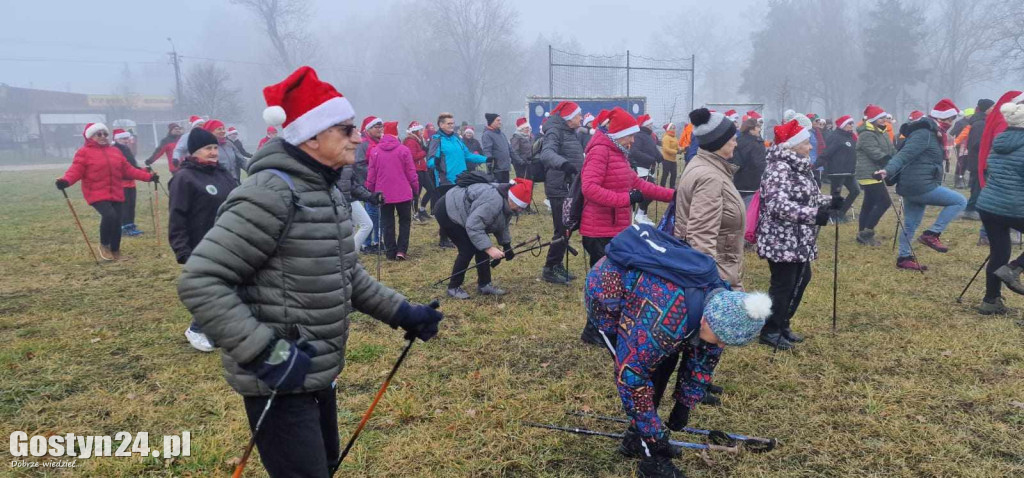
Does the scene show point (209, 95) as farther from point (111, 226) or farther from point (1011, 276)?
point (1011, 276)

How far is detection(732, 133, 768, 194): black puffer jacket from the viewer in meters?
8.64

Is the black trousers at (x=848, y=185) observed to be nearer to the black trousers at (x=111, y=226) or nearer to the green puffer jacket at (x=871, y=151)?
the green puffer jacket at (x=871, y=151)

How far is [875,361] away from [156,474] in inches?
216

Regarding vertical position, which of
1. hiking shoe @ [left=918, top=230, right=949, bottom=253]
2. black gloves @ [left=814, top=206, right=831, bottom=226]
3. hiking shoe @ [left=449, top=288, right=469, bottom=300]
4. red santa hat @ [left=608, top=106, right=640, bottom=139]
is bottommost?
hiking shoe @ [left=449, top=288, right=469, bottom=300]

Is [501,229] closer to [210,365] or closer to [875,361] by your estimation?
[210,365]

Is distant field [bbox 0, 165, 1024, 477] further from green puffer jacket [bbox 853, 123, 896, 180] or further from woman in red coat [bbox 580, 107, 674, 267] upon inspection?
green puffer jacket [bbox 853, 123, 896, 180]

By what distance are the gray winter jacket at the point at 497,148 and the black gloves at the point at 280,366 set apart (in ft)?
35.1

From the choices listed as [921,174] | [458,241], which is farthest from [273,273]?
[921,174]

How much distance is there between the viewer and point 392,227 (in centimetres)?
930

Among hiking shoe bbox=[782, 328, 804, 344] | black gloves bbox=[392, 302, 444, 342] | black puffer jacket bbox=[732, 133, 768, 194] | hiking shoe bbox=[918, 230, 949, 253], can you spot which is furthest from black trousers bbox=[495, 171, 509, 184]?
black gloves bbox=[392, 302, 444, 342]

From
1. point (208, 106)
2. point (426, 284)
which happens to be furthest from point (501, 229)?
point (208, 106)

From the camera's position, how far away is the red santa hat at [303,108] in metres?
2.35

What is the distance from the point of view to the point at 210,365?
5.27 meters

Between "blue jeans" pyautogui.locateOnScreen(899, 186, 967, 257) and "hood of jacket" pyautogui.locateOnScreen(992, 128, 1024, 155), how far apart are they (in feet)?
6.96
